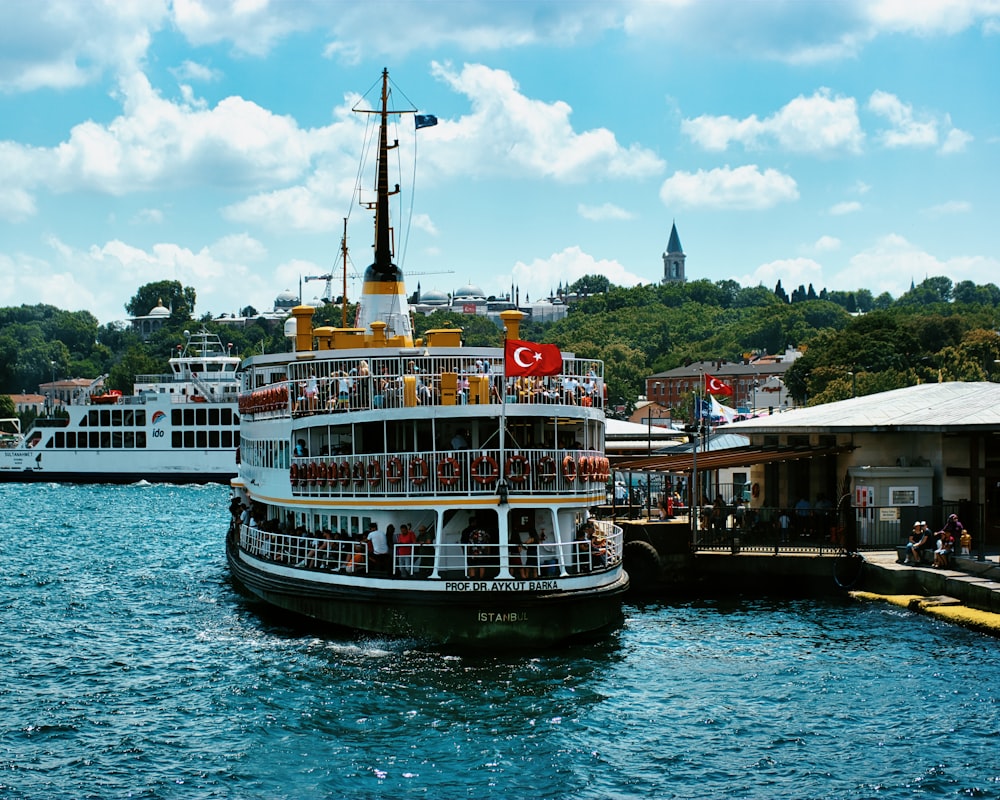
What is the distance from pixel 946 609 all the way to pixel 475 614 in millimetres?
12888

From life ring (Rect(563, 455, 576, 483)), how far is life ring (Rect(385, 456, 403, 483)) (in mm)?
3989

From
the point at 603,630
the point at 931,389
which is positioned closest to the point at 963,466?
the point at 931,389

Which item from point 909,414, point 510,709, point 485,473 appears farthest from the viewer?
point 909,414

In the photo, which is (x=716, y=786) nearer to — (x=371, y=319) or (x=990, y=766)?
(x=990, y=766)

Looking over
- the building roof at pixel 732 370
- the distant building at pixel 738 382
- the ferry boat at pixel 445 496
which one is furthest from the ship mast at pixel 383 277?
the building roof at pixel 732 370

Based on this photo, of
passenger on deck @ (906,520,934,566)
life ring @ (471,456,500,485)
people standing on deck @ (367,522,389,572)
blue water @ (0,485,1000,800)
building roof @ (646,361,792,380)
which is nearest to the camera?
blue water @ (0,485,1000,800)

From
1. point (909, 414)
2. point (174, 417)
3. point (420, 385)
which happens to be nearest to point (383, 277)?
point (420, 385)

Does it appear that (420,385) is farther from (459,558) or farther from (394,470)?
(459,558)

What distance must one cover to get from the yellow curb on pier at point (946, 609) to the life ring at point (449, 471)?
43.6 ft

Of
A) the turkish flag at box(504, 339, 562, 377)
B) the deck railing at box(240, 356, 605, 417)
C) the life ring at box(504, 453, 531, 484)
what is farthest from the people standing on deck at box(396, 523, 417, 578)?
the turkish flag at box(504, 339, 562, 377)

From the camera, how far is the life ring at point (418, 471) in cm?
3008

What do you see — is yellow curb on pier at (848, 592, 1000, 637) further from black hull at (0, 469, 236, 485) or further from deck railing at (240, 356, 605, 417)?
black hull at (0, 469, 236, 485)

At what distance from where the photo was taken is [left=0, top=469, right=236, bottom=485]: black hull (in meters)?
103

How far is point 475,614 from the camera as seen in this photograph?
28.5m
